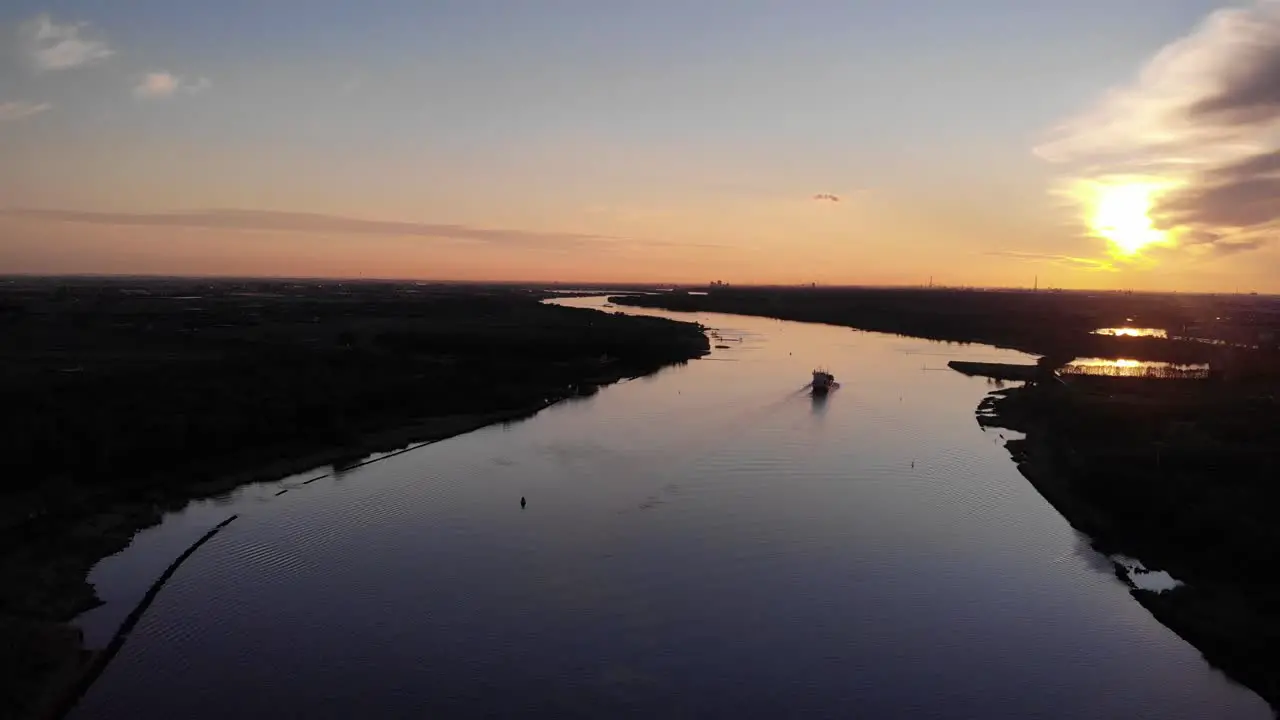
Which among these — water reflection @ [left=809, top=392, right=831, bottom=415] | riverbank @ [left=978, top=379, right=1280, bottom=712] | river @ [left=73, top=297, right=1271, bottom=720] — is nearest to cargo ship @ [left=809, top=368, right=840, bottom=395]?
water reflection @ [left=809, top=392, right=831, bottom=415]

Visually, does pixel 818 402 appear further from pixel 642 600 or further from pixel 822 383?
pixel 642 600

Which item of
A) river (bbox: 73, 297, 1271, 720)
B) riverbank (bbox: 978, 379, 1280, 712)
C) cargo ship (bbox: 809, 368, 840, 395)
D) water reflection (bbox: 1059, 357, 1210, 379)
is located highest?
water reflection (bbox: 1059, 357, 1210, 379)

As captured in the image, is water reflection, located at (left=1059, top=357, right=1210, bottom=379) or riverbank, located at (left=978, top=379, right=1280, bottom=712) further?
water reflection, located at (left=1059, top=357, right=1210, bottom=379)

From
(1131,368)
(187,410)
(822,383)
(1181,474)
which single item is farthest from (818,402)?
(187,410)

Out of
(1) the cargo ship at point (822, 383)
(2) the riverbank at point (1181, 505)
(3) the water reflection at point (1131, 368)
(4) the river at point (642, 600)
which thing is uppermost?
(3) the water reflection at point (1131, 368)

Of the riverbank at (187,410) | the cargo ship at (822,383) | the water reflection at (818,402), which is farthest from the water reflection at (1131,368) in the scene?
the riverbank at (187,410)

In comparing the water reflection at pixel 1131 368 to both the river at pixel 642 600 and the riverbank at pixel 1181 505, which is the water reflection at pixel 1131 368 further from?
the river at pixel 642 600

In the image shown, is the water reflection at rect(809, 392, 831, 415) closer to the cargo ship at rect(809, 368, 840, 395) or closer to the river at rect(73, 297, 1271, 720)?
the cargo ship at rect(809, 368, 840, 395)
